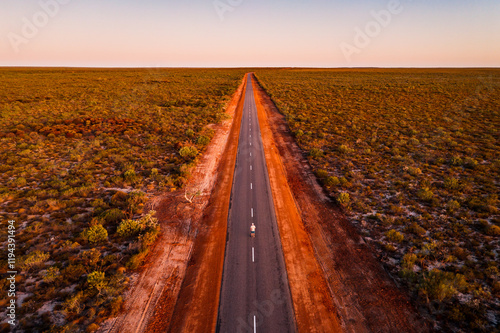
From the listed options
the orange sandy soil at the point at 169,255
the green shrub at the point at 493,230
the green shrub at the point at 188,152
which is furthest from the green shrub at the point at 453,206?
the green shrub at the point at 188,152

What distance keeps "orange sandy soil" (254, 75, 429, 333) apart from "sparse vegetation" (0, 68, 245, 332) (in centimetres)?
880

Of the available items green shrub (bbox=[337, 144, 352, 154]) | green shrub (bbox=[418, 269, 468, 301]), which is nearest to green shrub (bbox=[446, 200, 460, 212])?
green shrub (bbox=[418, 269, 468, 301])

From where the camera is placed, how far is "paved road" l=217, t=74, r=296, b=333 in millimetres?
9641

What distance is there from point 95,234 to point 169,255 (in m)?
4.88

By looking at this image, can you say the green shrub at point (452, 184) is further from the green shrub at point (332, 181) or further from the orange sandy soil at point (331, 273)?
the orange sandy soil at point (331, 273)

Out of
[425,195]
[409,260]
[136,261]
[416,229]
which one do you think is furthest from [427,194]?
[136,261]

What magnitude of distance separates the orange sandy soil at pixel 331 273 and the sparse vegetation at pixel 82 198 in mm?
8804

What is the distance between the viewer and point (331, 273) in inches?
478

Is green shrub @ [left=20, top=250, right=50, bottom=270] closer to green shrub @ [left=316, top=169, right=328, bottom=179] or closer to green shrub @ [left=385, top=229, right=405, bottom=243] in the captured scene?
green shrub @ [left=385, top=229, right=405, bottom=243]

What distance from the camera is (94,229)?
13.9 metres

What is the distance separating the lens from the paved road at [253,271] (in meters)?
9.64

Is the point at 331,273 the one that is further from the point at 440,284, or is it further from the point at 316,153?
the point at 316,153

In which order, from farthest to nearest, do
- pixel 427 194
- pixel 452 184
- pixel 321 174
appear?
pixel 321 174 → pixel 452 184 → pixel 427 194

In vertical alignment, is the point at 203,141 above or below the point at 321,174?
above
